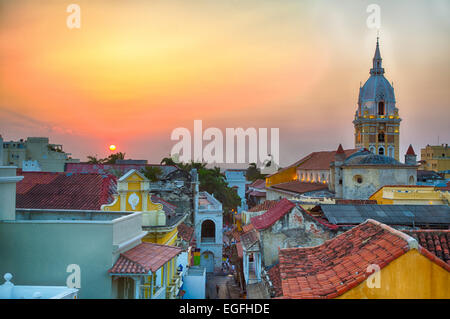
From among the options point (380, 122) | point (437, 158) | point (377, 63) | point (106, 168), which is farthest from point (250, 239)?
point (437, 158)

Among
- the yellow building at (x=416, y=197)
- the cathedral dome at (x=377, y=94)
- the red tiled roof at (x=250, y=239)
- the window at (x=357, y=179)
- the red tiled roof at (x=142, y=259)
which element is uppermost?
the cathedral dome at (x=377, y=94)

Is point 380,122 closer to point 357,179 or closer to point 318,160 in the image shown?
point 318,160

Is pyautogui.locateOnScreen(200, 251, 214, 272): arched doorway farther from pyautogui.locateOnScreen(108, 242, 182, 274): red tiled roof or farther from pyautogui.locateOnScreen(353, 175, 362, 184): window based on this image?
pyautogui.locateOnScreen(108, 242, 182, 274): red tiled roof

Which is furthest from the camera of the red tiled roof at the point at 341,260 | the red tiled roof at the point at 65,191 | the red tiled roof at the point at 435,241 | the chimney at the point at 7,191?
the red tiled roof at the point at 65,191

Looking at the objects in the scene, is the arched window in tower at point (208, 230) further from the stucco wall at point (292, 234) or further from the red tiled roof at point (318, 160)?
the red tiled roof at point (318, 160)

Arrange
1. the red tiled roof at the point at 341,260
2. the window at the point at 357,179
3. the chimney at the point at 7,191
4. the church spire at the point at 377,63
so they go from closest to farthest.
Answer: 1. the red tiled roof at the point at 341,260
2. the chimney at the point at 7,191
3. the window at the point at 357,179
4. the church spire at the point at 377,63

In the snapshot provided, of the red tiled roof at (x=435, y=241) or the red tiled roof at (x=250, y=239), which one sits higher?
the red tiled roof at (x=435, y=241)

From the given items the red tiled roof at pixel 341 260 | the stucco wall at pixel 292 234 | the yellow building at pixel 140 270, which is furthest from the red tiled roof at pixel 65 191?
the red tiled roof at pixel 341 260
